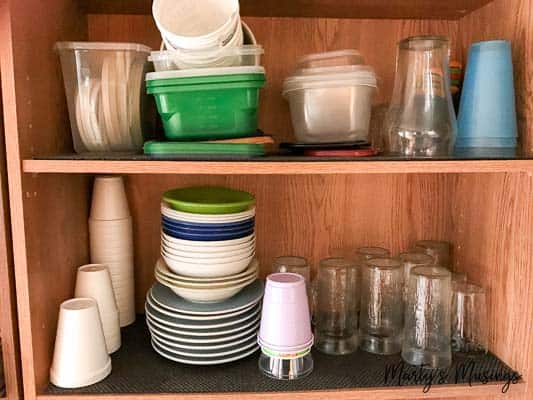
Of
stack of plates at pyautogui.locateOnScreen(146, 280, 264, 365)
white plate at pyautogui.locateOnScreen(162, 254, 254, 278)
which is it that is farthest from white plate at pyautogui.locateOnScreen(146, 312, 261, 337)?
white plate at pyautogui.locateOnScreen(162, 254, 254, 278)

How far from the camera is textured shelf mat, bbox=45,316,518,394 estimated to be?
0.92 metres

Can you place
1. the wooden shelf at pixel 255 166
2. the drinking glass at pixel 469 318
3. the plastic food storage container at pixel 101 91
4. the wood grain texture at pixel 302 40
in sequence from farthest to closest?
1. the wood grain texture at pixel 302 40
2. the drinking glass at pixel 469 318
3. the plastic food storage container at pixel 101 91
4. the wooden shelf at pixel 255 166

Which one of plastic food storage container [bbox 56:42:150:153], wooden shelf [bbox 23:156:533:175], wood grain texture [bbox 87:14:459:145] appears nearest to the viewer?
wooden shelf [bbox 23:156:533:175]

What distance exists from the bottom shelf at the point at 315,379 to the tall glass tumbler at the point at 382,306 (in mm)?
44

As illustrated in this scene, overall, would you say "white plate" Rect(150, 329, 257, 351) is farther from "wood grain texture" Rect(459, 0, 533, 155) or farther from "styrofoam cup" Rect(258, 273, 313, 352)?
"wood grain texture" Rect(459, 0, 533, 155)

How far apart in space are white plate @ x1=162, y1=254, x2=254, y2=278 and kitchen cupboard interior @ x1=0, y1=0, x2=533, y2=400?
182 mm

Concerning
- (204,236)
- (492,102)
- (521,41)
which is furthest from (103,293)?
(521,41)

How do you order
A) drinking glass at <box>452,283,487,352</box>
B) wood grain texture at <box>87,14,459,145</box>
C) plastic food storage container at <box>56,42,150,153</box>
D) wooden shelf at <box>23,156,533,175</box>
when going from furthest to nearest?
wood grain texture at <box>87,14,459,145</box>
drinking glass at <box>452,283,487,352</box>
plastic food storage container at <box>56,42,150,153</box>
wooden shelf at <box>23,156,533,175</box>

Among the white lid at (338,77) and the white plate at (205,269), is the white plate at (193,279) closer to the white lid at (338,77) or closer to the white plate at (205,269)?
the white plate at (205,269)

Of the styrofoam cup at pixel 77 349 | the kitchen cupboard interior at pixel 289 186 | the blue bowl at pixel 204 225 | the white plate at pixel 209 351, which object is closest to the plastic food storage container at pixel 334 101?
the kitchen cupboard interior at pixel 289 186

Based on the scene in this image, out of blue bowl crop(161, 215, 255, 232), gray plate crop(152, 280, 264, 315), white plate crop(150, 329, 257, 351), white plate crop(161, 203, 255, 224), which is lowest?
white plate crop(150, 329, 257, 351)

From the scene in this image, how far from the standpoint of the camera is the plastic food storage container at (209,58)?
888 mm

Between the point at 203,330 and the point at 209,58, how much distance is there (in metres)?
0.51

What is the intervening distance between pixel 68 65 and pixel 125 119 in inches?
5.6
